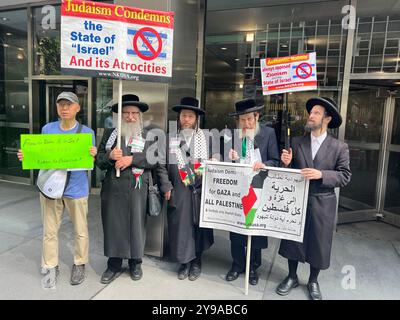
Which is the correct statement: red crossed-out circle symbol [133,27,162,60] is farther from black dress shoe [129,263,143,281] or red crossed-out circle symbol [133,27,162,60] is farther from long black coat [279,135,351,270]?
black dress shoe [129,263,143,281]

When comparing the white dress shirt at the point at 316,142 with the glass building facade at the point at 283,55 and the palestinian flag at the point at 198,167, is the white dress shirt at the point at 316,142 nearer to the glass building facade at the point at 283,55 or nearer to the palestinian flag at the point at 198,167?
the palestinian flag at the point at 198,167

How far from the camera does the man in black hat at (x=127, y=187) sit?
3188 millimetres

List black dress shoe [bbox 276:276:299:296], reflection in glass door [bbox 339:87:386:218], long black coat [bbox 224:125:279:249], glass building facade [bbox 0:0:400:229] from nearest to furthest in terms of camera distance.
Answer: black dress shoe [bbox 276:276:299:296]
long black coat [bbox 224:125:279:249]
glass building facade [bbox 0:0:400:229]
reflection in glass door [bbox 339:87:386:218]

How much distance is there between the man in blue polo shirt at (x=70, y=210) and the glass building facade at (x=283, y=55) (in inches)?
36.1

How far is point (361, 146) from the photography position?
5512 mm

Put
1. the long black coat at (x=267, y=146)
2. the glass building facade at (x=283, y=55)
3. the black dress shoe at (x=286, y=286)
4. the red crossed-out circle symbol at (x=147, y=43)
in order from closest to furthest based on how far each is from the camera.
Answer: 1. the red crossed-out circle symbol at (x=147, y=43)
2. the black dress shoe at (x=286, y=286)
3. the long black coat at (x=267, y=146)
4. the glass building facade at (x=283, y=55)

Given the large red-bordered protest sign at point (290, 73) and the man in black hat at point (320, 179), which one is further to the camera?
the large red-bordered protest sign at point (290, 73)

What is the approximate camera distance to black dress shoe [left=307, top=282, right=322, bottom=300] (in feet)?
10.2

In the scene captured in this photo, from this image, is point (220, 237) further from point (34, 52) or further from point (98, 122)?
point (34, 52)

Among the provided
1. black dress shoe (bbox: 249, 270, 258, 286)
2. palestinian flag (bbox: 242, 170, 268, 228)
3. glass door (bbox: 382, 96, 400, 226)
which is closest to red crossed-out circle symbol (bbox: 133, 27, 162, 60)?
palestinian flag (bbox: 242, 170, 268, 228)

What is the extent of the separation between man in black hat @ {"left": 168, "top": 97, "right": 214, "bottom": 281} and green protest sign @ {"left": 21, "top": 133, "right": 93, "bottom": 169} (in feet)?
2.78

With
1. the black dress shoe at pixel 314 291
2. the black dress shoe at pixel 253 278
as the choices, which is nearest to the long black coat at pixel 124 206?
the black dress shoe at pixel 253 278

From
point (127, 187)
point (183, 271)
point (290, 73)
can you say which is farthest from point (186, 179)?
point (290, 73)
